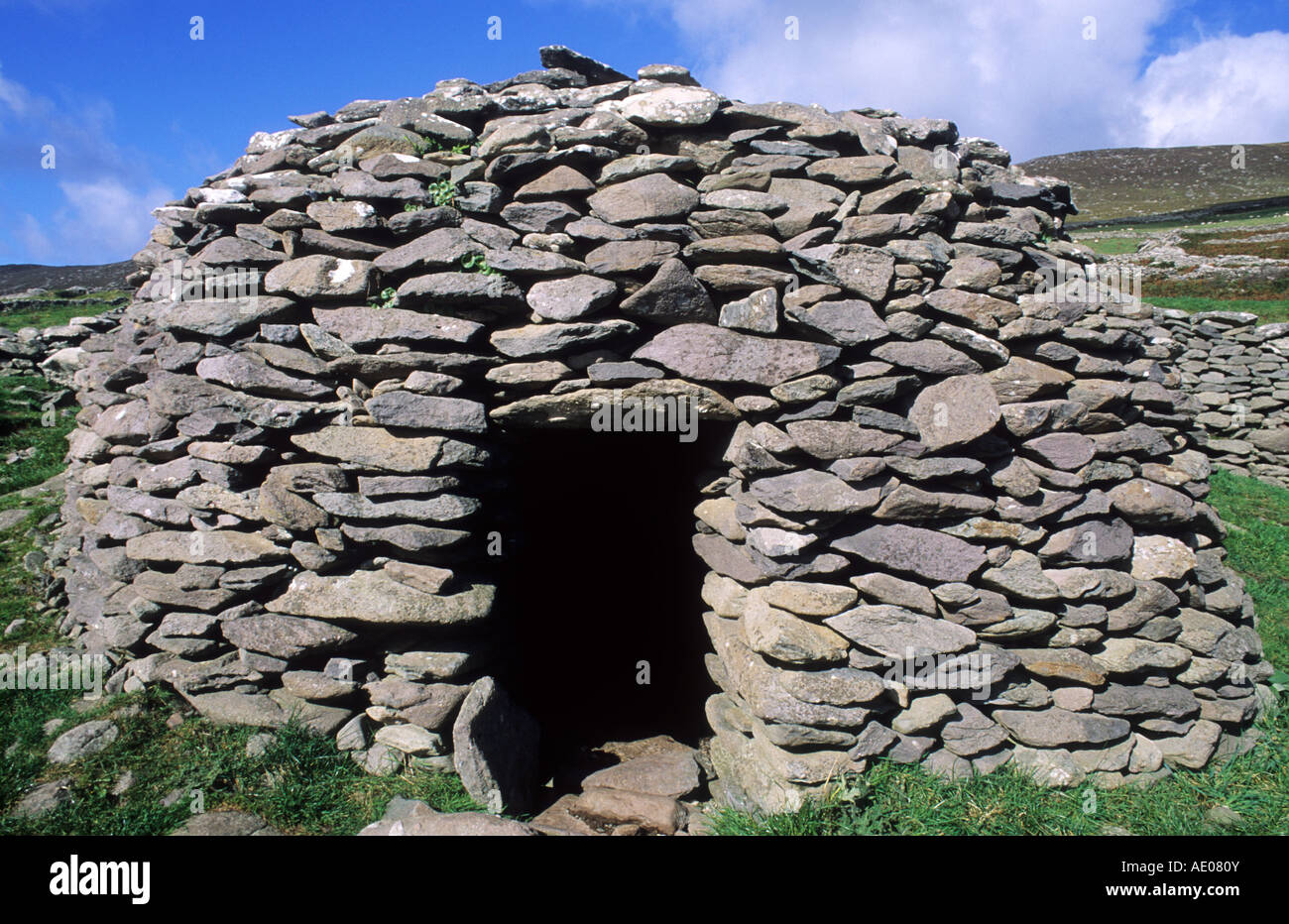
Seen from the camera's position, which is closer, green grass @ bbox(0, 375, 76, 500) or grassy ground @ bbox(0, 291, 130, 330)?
green grass @ bbox(0, 375, 76, 500)

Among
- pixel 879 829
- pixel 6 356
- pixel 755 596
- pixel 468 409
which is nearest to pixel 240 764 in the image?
pixel 468 409

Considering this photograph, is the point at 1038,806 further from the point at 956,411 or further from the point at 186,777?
the point at 186,777

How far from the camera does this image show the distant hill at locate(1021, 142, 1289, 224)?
153 ft

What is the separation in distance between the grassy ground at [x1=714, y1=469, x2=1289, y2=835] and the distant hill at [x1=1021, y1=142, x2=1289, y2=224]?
47371mm

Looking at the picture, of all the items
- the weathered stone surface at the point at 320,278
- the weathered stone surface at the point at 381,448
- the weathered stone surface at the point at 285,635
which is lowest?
the weathered stone surface at the point at 285,635

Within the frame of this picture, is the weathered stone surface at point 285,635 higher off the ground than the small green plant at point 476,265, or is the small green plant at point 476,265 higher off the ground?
the small green plant at point 476,265

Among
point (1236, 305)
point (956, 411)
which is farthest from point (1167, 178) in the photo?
point (956, 411)

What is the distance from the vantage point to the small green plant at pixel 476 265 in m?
4.25

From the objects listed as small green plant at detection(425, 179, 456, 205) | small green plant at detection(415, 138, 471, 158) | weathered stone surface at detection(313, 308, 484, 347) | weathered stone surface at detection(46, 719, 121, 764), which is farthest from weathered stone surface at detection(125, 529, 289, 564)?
small green plant at detection(415, 138, 471, 158)

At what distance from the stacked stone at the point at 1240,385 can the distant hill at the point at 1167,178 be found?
3529 cm

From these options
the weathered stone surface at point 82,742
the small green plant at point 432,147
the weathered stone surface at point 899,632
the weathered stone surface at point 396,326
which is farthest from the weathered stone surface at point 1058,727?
the weathered stone surface at point 82,742

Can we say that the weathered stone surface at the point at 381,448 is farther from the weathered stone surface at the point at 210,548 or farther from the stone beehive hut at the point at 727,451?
the weathered stone surface at the point at 210,548

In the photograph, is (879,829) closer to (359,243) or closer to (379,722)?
(379,722)

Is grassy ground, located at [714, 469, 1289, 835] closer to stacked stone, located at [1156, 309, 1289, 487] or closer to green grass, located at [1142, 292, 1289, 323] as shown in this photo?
stacked stone, located at [1156, 309, 1289, 487]
